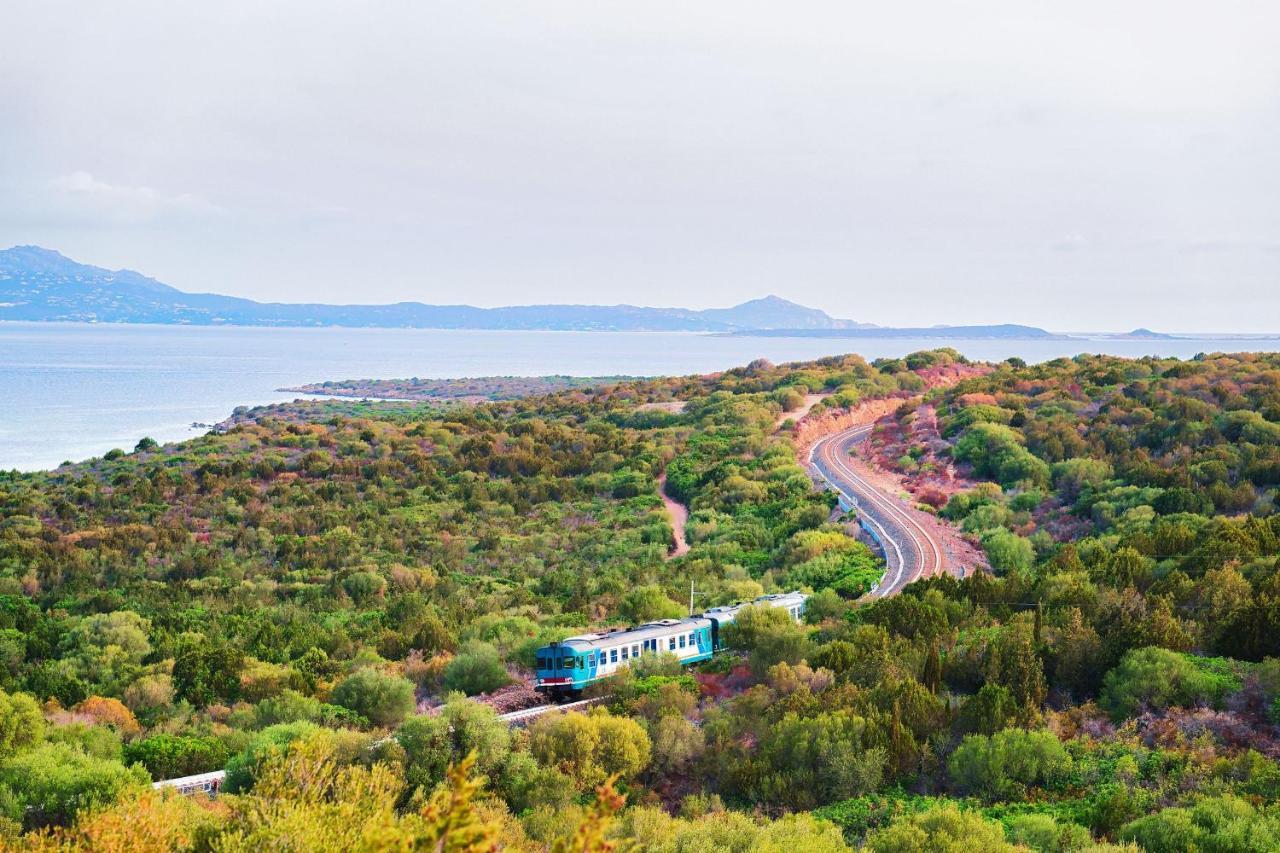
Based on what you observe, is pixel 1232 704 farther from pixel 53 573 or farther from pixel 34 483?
pixel 34 483

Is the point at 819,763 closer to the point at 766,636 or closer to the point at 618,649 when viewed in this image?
the point at 766,636

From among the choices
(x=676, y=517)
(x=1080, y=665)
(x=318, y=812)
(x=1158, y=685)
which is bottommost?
(x=676, y=517)

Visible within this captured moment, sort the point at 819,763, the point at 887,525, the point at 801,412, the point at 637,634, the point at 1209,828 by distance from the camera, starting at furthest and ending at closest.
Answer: the point at 801,412 → the point at 887,525 → the point at 637,634 → the point at 819,763 → the point at 1209,828

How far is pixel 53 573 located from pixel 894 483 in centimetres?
3694

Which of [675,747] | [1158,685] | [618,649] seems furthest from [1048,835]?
[618,649]

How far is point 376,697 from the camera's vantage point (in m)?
21.3

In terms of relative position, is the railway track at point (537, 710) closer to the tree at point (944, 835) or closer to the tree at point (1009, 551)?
the tree at point (944, 835)

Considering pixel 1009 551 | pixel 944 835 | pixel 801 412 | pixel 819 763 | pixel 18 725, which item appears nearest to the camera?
pixel 944 835

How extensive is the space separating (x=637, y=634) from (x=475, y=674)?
157 inches

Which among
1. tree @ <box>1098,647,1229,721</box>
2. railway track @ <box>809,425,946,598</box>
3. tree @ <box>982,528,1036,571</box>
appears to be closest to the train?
railway track @ <box>809,425,946,598</box>

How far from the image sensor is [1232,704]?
58.2ft

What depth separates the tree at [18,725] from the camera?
16891 millimetres

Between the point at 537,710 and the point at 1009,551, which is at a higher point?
the point at 1009,551

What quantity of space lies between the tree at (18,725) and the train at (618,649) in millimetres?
9983
